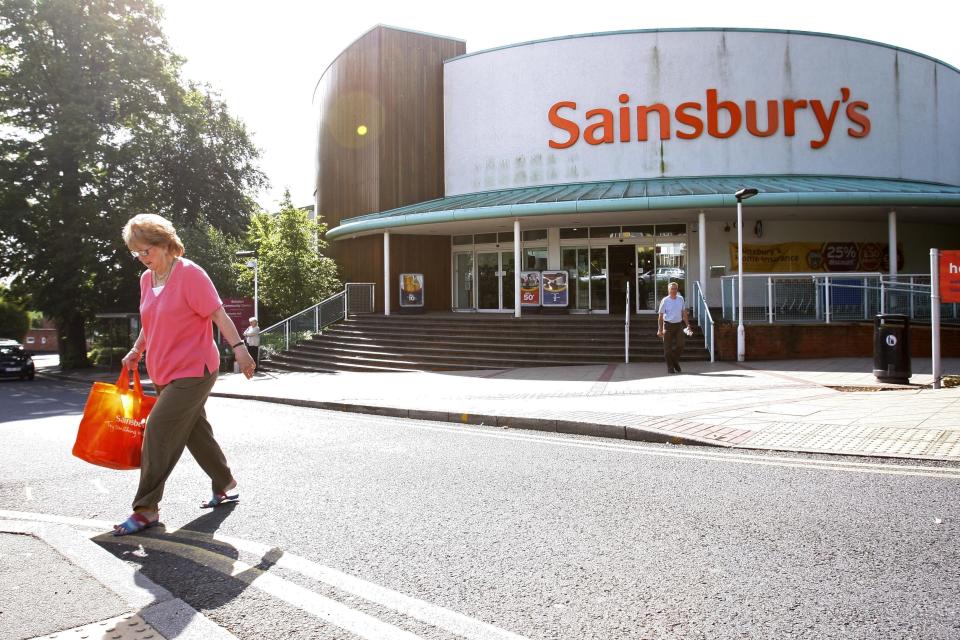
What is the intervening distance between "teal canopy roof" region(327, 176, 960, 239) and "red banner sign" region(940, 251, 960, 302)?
789 cm

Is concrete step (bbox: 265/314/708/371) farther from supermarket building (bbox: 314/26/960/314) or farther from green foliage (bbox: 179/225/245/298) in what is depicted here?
green foliage (bbox: 179/225/245/298)

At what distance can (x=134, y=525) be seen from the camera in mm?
4082

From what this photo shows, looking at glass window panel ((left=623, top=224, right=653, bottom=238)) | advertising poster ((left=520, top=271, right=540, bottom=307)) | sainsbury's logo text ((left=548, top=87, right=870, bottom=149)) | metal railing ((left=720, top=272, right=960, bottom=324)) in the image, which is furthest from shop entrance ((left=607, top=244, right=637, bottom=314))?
metal railing ((left=720, top=272, right=960, bottom=324))

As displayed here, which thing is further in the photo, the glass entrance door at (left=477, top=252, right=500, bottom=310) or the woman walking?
the glass entrance door at (left=477, top=252, right=500, bottom=310)

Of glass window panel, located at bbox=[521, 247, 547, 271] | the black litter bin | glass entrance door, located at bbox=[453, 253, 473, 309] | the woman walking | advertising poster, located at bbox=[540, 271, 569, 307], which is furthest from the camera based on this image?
glass entrance door, located at bbox=[453, 253, 473, 309]

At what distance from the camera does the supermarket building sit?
72.3 feet

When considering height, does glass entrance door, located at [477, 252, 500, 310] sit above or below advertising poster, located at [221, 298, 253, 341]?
above

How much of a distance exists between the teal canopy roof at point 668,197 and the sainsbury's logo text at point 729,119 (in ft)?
5.09

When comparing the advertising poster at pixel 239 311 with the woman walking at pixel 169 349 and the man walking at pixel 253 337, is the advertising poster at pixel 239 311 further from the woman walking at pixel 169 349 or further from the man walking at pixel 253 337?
the woman walking at pixel 169 349

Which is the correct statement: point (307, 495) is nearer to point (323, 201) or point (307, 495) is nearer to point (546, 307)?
point (546, 307)

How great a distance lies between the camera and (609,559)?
3576 mm

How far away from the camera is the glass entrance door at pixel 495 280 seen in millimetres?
25250

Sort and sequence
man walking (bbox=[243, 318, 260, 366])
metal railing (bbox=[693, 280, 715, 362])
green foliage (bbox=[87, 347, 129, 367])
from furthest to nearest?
green foliage (bbox=[87, 347, 129, 367]) → man walking (bbox=[243, 318, 260, 366]) → metal railing (bbox=[693, 280, 715, 362])

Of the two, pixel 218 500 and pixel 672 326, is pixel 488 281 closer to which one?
pixel 672 326
